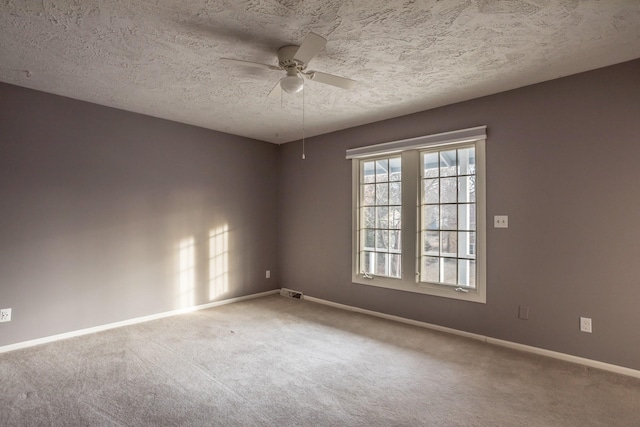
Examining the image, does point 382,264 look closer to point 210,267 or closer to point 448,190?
point 448,190

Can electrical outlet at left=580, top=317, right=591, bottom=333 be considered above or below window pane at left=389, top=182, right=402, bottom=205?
below

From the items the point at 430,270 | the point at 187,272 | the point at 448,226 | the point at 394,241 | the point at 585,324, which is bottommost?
the point at 585,324

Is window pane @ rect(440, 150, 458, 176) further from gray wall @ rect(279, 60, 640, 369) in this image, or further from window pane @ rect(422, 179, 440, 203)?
gray wall @ rect(279, 60, 640, 369)

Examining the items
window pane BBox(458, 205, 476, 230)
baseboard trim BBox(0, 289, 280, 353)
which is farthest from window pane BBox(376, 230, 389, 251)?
baseboard trim BBox(0, 289, 280, 353)

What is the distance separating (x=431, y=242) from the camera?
3.86 m

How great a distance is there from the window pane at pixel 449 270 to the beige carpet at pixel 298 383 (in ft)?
1.93

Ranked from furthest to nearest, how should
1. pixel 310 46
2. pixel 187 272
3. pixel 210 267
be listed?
pixel 210 267, pixel 187 272, pixel 310 46

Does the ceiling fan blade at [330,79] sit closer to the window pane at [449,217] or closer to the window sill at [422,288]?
the window pane at [449,217]

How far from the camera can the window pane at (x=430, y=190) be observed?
3826 millimetres

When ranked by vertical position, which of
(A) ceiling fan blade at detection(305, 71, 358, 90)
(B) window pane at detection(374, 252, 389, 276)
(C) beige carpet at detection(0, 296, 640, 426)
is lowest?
(C) beige carpet at detection(0, 296, 640, 426)

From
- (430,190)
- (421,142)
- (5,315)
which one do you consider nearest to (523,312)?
(430,190)

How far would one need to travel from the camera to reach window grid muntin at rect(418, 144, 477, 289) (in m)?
3.56

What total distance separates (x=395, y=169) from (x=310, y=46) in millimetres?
2423

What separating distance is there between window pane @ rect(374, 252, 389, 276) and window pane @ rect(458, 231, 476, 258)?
0.96 meters
